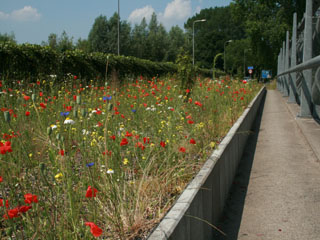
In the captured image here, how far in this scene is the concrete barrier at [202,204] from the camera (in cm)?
223

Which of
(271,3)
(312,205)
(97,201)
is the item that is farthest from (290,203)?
(271,3)

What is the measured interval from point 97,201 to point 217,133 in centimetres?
354

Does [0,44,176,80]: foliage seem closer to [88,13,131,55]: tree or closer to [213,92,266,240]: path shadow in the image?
[213,92,266,240]: path shadow

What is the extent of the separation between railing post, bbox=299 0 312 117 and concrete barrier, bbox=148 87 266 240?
5.43 metres

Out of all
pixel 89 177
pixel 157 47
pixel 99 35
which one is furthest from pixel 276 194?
pixel 99 35

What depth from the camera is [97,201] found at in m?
2.57

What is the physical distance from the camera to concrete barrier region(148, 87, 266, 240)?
223cm

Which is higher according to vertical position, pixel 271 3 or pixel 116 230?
pixel 271 3

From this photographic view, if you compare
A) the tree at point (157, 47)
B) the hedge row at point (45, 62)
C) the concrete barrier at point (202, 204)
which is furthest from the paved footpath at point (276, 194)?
the tree at point (157, 47)

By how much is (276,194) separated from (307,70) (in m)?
5.83

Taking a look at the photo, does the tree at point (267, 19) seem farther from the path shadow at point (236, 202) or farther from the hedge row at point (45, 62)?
the path shadow at point (236, 202)

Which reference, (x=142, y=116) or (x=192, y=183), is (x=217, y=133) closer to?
(x=142, y=116)

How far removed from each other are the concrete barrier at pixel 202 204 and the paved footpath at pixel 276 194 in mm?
223

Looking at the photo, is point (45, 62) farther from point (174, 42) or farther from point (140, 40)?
point (140, 40)
